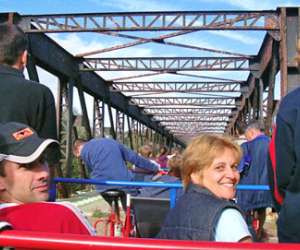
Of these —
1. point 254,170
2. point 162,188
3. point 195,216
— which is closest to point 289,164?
point 195,216

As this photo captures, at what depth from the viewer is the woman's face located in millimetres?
2756

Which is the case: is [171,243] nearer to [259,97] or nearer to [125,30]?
[125,30]

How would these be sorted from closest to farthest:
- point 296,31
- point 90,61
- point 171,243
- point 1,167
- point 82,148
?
point 171,243 → point 1,167 → point 82,148 → point 296,31 → point 90,61

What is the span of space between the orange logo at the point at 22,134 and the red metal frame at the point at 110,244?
2.41 feet

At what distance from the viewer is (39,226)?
2023mm

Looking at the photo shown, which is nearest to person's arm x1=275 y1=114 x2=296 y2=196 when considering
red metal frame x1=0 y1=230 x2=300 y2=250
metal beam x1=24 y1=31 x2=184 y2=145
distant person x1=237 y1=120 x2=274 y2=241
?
red metal frame x1=0 y1=230 x2=300 y2=250

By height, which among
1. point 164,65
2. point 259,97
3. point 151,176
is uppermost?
point 164,65

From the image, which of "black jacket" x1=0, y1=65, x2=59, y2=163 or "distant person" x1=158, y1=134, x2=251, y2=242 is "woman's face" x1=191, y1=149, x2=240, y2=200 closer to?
"distant person" x1=158, y1=134, x2=251, y2=242

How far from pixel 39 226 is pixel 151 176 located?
551cm

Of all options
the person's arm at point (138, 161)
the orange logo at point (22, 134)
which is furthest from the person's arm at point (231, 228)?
the person's arm at point (138, 161)

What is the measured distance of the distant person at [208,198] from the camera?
2367 millimetres

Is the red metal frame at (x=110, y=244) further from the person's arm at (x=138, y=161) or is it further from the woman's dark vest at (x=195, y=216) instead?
the person's arm at (x=138, y=161)

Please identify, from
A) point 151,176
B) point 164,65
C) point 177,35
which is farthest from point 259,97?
point 151,176

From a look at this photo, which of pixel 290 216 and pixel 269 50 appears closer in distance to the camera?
pixel 290 216
